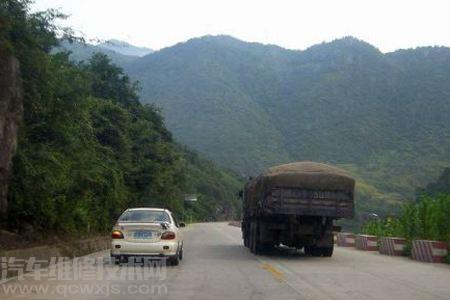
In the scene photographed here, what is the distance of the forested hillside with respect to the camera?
17047 millimetres

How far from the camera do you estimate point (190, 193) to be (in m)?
92.6

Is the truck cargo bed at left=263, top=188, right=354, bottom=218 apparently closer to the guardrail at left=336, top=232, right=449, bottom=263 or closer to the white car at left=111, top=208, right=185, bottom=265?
the guardrail at left=336, top=232, right=449, bottom=263

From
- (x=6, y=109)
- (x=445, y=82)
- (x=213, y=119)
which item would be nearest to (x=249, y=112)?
(x=213, y=119)

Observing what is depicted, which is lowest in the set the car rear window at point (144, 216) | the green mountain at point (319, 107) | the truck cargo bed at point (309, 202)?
the car rear window at point (144, 216)

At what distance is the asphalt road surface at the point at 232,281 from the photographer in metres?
11.7

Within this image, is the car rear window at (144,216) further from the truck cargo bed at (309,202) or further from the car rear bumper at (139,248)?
the truck cargo bed at (309,202)

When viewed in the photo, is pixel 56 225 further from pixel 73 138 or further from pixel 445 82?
pixel 445 82

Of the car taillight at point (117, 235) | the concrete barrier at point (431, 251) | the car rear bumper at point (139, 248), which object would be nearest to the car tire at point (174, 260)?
the car rear bumper at point (139, 248)

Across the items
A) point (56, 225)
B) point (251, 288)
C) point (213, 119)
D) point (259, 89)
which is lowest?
point (251, 288)

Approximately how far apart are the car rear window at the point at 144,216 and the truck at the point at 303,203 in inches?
147

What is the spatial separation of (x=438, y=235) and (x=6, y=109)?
1495 cm

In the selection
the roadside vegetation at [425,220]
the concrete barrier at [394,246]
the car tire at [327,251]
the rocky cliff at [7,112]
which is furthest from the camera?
the concrete barrier at [394,246]

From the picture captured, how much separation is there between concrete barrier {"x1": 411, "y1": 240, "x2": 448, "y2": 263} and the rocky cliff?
43.8 feet

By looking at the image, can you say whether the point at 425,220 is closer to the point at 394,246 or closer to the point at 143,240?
the point at 394,246
